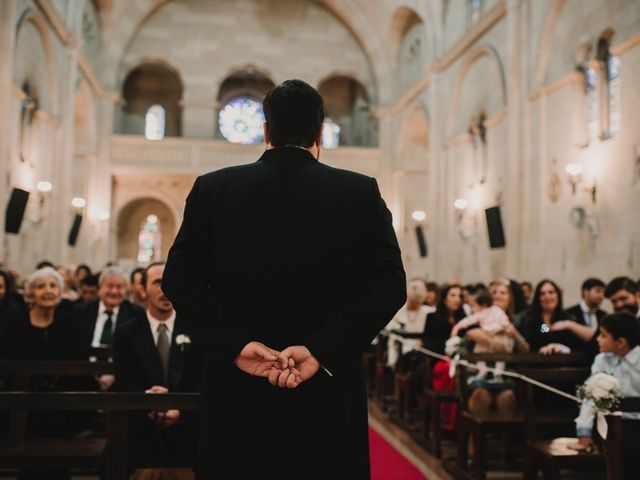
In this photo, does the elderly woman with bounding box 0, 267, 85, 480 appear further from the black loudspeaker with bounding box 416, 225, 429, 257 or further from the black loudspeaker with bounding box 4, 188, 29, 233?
the black loudspeaker with bounding box 416, 225, 429, 257

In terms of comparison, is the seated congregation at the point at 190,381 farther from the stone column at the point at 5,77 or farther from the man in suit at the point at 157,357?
the stone column at the point at 5,77

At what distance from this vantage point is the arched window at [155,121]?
2802 centimetres

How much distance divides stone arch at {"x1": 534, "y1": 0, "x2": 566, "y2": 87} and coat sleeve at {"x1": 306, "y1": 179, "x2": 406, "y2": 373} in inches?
532

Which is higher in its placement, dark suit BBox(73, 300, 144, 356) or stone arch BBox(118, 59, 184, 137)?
stone arch BBox(118, 59, 184, 137)

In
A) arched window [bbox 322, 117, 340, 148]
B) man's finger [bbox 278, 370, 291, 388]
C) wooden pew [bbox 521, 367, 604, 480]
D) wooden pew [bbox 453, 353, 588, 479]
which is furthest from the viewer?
arched window [bbox 322, 117, 340, 148]

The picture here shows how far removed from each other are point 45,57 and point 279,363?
17.7m

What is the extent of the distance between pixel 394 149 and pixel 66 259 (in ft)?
38.7

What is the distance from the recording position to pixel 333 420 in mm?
2225

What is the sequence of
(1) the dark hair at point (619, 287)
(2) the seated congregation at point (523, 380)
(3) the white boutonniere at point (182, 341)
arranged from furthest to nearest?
(1) the dark hair at point (619, 287) < (2) the seated congregation at point (523, 380) < (3) the white boutonniere at point (182, 341)

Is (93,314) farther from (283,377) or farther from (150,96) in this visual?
(150,96)

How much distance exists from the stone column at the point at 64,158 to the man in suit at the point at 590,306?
47.1ft

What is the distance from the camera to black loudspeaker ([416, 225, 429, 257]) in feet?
71.0

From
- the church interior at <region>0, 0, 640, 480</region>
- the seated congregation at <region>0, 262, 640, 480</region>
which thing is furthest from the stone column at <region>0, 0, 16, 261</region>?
the seated congregation at <region>0, 262, 640, 480</region>

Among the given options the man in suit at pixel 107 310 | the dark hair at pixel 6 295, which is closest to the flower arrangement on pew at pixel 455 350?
the man in suit at pixel 107 310
